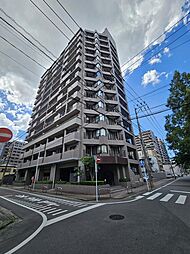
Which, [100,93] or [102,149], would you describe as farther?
[100,93]

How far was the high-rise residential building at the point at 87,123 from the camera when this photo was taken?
811 inches

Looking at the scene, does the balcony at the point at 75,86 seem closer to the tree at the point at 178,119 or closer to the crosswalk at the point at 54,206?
the tree at the point at 178,119

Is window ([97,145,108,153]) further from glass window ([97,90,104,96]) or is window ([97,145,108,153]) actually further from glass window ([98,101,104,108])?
glass window ([97,90,104,96])

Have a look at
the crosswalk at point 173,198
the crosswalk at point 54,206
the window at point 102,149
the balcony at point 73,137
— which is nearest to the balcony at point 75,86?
the balcony at point 73,137

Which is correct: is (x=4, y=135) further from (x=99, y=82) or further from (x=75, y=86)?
(x=99, y=82)

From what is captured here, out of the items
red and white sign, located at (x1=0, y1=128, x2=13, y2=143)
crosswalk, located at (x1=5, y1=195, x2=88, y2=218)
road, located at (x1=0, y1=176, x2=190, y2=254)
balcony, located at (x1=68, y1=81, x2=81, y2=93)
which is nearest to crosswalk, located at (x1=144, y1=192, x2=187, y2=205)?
road, located at (x1=0, y1=176, x2=190, y2=254)

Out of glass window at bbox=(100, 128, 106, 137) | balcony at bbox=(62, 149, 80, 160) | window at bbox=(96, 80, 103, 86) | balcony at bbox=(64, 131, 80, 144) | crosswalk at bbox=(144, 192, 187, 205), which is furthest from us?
window at bbox=(96, 80, 103, 86)

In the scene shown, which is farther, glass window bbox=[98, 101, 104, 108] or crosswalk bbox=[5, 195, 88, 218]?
glass window bbox=[98, 101, 104, 108]

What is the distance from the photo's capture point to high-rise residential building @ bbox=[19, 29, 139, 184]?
67.6 feet

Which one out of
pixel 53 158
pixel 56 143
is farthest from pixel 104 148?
pixel 53 158

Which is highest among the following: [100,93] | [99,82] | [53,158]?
[99,82]

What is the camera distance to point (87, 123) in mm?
22375

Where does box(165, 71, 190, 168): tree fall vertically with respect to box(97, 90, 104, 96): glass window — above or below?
below

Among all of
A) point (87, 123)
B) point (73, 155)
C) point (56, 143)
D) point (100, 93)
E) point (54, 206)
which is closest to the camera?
point (54, 206)
